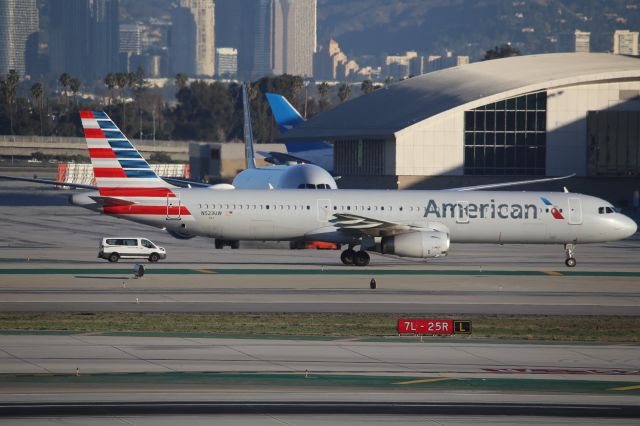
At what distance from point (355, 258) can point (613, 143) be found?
2047 inches

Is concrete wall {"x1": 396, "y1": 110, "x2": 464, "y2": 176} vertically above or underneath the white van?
above

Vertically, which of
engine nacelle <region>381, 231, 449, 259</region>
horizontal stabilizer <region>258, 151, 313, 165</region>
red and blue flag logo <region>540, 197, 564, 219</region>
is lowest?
engine nacelle <region>381, 231, 449, 259</region>

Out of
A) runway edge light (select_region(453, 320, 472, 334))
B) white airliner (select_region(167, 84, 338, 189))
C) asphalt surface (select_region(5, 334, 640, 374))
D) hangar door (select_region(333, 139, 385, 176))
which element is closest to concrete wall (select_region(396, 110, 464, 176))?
hangar door (select_region(333, 139, 385, 176))

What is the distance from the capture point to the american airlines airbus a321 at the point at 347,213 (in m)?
56.0

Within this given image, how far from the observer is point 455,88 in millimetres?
107125

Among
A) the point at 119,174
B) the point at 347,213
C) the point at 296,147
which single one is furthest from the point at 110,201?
the point at 296,147

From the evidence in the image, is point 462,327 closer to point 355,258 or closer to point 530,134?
point 355,258

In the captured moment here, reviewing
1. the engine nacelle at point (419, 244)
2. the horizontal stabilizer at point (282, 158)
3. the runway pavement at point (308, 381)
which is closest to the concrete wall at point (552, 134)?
the horizontal stabilizer at point (282, 158)

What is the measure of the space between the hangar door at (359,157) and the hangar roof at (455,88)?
1.18m

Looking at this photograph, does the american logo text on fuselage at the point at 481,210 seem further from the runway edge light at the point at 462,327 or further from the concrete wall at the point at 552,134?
the concrete wall at the point at 552,134

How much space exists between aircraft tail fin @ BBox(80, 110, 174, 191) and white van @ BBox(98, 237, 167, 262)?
3125 millimetres

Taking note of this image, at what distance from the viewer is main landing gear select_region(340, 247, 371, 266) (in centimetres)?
5706

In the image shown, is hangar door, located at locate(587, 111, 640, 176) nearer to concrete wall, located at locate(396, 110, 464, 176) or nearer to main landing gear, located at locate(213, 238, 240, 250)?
concrete wall, located at locate(396, 110, 464, 176)

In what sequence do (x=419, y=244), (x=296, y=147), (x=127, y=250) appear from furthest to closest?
(x=296, y=147)
(x=127, y=250)
(x=419, y=244)
